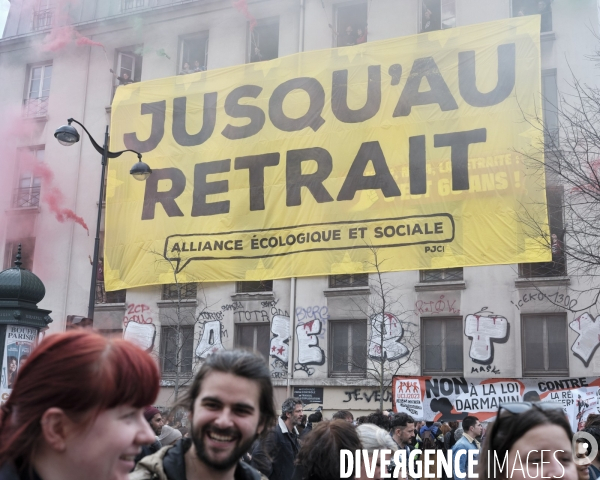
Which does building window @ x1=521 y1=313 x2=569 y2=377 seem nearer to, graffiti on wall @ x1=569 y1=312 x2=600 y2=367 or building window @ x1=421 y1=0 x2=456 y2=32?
graffiti on wall @ x1=569 y1=312 x2=600 y2=367

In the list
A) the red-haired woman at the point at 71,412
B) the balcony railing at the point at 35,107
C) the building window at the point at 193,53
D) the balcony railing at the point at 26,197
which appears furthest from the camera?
the balcony railing at the point at 35,107

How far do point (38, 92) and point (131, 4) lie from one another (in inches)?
215

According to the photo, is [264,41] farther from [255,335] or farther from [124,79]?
[255,335]

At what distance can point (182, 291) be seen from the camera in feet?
89.6

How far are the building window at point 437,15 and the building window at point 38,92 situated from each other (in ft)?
52.3

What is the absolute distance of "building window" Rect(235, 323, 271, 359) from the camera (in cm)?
2567

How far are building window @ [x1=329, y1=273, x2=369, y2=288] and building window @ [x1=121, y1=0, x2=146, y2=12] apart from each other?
14495mm

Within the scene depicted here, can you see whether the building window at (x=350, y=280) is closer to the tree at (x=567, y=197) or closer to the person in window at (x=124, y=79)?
the tree at (x=567, y=197)

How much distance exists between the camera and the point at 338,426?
151 inches

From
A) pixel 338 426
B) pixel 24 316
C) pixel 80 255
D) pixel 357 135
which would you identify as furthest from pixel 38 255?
pixel 338 426

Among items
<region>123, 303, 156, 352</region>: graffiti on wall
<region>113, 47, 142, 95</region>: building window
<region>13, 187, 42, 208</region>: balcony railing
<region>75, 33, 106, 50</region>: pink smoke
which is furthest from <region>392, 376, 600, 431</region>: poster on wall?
<region>75, 33, 106, 50</region>: pink smoke

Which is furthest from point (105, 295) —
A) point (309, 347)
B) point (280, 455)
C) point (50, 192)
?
point (280, 455)

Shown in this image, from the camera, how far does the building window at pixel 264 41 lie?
28.5 m

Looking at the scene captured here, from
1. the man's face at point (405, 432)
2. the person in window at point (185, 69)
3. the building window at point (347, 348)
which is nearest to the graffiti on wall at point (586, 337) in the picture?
the building window at point (347, 348)
